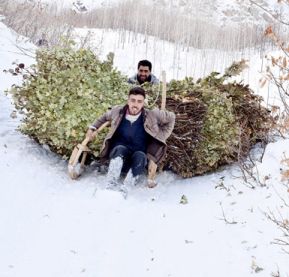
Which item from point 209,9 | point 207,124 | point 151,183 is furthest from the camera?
point 209,9

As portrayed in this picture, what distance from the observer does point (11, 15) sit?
1502cm

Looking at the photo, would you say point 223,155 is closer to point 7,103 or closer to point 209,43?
point 7,103

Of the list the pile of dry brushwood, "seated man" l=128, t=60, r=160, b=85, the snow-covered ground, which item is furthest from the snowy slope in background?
the snow-covered ground

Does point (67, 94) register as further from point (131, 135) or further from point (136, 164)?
point (136, 164)

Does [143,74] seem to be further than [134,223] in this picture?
Yes

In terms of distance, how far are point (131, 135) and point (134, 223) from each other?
124 cm

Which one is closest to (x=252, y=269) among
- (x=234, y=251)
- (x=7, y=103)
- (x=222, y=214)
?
(x=234, y=251)

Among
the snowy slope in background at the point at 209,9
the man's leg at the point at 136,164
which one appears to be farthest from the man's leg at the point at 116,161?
the snowy slope in background at the point at 209,9

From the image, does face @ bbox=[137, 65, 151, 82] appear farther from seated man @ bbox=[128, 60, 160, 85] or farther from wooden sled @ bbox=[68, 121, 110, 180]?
wooden sled @ bbox=[68, 121, 110, 180]

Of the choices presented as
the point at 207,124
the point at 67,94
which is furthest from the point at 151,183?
the point at 67,94

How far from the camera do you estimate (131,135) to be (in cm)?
527

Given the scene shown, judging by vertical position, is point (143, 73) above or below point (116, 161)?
above

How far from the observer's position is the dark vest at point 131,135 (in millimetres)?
5258

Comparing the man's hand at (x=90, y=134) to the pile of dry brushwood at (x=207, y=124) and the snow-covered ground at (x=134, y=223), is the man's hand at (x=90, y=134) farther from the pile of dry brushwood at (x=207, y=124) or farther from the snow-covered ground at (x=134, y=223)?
the pile of dry brushwood at (x=207, y=124)
